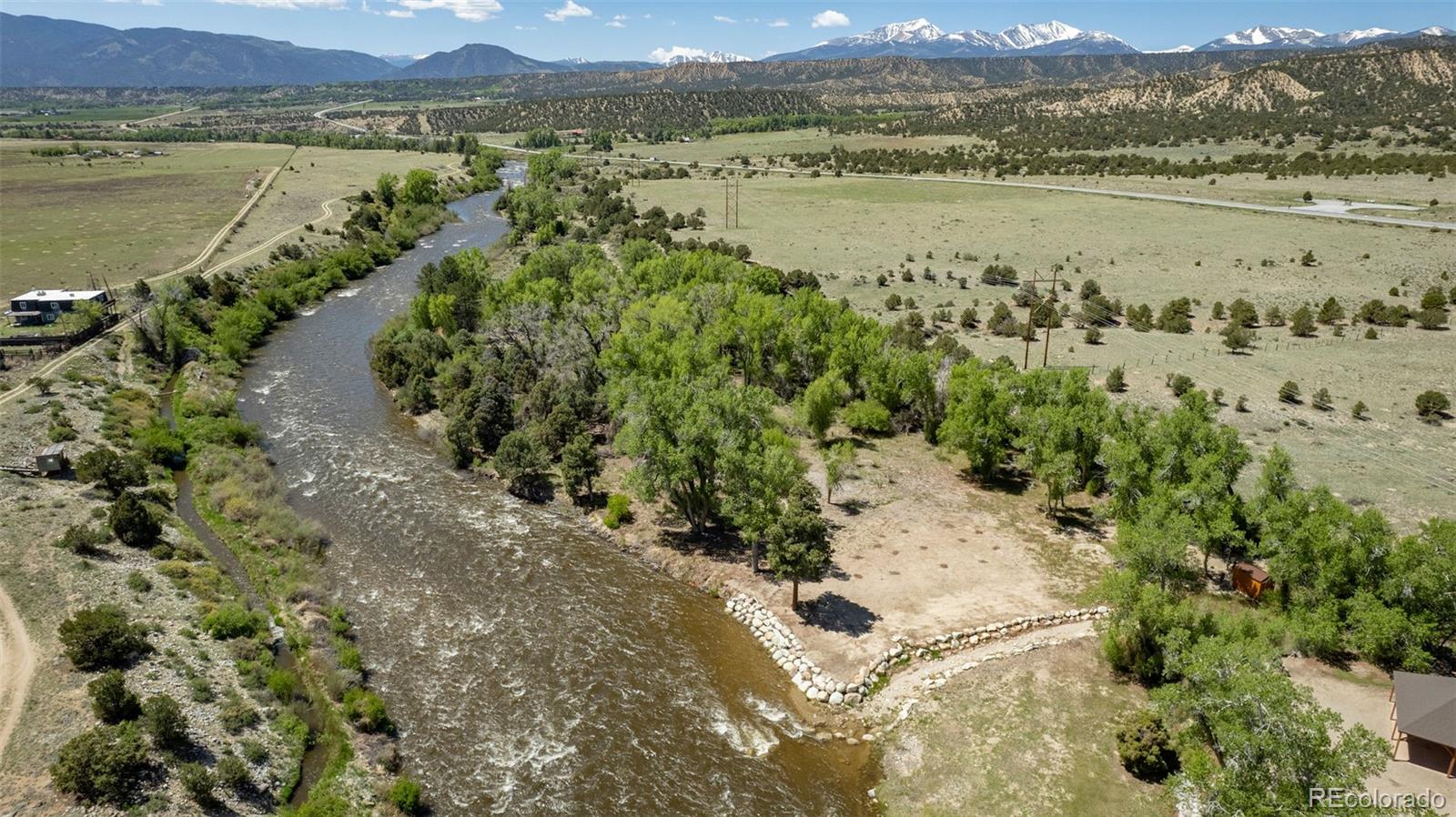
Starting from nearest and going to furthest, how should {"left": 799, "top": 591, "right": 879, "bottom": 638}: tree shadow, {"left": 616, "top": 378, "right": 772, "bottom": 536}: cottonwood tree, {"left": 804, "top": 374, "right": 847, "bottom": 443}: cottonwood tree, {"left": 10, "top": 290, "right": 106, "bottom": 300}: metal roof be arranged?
{"left": 799, "top": 591, "right": 879, "bottom": 638}: tree shadow → {"left": 616, "top": 378, "right": 772, "bottom": 536}: cottonwood tree → {"left": 804, "top": 374, "right": 847, "bottom": 443}: cottonwood tree → {"left": 10, "top": 290, "right": 106, "bottom": 300}: metal roof

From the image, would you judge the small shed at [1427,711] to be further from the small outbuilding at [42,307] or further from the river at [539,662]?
the small outbuilding at [42,307]

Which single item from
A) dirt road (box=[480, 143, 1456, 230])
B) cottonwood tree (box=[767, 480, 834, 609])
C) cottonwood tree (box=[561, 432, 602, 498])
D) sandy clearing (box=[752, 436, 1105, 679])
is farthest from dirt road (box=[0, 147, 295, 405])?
dirt road (box=[480, 143, 1456, 230])

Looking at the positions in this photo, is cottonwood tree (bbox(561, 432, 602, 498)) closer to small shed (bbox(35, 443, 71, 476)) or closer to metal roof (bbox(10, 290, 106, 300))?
small shed (bbox(35, 443, 71, 476))

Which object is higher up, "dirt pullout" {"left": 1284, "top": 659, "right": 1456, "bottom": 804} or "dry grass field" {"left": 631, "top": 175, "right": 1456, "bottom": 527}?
"dry grass field" {"left": 631, "top": 175, "right": 1456, "bottom": 527}

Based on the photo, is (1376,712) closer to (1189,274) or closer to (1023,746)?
(1023,746)
